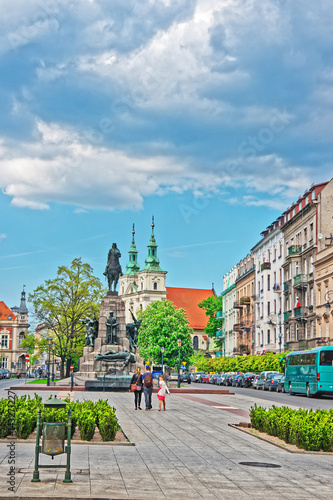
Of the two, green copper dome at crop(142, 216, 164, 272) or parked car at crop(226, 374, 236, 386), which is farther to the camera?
green copper dome at crop(142, 216, 164, 272)

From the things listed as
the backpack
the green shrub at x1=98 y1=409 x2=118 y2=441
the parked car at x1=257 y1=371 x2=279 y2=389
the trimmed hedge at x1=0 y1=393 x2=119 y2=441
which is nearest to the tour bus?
the parked car at x1=257 y1=371 x2=279 y2=389

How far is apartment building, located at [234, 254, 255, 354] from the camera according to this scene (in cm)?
9506

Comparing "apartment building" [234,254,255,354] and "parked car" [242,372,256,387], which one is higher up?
"apartment building" [234,254,255,354]

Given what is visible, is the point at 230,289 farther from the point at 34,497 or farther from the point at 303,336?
the point at 34,497

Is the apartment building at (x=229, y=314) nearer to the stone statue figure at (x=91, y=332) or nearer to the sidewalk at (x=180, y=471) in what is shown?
the stone statue figure at (x=91, y=332)

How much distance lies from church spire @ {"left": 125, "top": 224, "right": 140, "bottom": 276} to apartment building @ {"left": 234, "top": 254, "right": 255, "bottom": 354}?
241 feet

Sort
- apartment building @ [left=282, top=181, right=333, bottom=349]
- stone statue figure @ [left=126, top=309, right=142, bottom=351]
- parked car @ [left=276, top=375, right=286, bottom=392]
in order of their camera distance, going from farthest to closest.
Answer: apartment building @ [left=282, top=181, right=333, bottom=349], parked car @ [left=276, top=375, right=286, bottom=392], stone statue figure @ [left=126, top=309, right=142, bottom=351]

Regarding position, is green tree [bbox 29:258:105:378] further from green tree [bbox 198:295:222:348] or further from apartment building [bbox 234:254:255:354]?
green tree [bbox 198:295:222:348]

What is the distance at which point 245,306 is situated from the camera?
99625 mm

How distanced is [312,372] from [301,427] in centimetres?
2860

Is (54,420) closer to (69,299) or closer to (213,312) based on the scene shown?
(69,299)

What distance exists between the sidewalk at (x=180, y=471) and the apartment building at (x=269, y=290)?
55706 millimetres

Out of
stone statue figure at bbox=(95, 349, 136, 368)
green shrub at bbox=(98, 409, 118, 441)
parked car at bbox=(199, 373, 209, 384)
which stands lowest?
parked car at bbox=(199, 373, 209, 384)

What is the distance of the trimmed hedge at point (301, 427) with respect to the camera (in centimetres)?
1580
